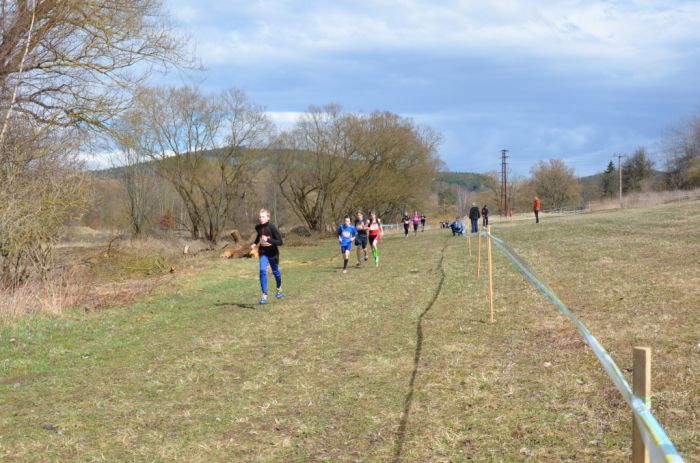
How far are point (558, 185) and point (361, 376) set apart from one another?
101522mm

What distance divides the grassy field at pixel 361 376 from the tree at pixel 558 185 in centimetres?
9259

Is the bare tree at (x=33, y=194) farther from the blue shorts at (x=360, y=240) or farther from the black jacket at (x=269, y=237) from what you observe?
the blue shorts at (x=360, y=240)

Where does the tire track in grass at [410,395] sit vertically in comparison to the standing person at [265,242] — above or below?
below

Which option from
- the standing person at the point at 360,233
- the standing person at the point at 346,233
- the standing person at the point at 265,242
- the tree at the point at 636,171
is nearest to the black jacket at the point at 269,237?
the standing person at the point at 265,242

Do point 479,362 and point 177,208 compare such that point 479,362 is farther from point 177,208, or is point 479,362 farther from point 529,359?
point 177,208

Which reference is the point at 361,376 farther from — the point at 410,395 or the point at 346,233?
the point at 346,233

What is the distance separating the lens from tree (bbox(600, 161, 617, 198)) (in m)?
101

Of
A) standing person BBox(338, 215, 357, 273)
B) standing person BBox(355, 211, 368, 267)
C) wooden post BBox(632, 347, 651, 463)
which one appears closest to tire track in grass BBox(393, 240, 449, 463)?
wooden post BBox(632, 347, 651, 463)

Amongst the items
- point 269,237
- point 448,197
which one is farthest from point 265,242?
point 448,197

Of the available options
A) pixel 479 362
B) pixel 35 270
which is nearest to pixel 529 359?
pixel 479 362

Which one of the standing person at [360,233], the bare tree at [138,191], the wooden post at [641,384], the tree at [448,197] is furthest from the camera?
the tree at [448,197]

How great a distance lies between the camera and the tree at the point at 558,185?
100m

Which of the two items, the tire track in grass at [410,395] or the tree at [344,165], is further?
the tree at [344,165]

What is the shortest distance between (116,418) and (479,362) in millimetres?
3989
